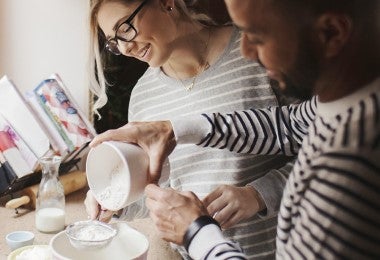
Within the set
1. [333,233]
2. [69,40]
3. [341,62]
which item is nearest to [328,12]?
[341,62]

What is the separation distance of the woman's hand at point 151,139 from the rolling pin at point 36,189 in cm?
63

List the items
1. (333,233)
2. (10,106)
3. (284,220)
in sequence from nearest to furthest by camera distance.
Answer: (333,233) < (284,220) < (10,106)

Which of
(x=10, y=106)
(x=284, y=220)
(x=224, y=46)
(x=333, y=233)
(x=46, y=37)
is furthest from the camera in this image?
(x=46, y=37)

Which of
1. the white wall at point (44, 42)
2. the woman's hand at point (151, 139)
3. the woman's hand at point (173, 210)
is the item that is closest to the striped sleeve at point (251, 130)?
the woman's hand at point (151, 139)

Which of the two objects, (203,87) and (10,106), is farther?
(10,106)

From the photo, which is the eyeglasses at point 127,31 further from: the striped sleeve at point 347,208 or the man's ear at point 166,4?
the striped sleeve at point 347,208

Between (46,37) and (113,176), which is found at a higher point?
(46,37)

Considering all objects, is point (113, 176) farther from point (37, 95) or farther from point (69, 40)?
point (69, 40)

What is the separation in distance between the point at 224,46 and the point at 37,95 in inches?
29.4

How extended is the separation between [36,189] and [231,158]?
713mm

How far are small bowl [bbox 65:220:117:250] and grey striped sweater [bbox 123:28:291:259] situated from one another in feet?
0.56

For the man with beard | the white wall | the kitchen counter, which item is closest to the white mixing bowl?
the kitchen counter

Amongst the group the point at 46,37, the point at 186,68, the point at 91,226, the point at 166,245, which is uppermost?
the point at 46,37

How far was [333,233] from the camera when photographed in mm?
529
